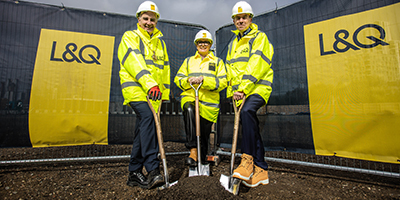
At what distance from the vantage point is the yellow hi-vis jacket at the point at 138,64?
2570mm

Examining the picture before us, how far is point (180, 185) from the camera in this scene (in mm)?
2064

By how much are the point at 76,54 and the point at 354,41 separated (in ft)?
15.6

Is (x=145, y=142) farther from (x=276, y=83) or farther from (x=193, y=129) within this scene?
(x=276, y=83)

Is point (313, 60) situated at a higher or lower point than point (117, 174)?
higher

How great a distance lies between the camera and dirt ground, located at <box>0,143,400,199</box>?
6.85 feet

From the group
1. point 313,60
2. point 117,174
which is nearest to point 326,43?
point 313,60

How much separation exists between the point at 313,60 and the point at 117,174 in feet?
12.2

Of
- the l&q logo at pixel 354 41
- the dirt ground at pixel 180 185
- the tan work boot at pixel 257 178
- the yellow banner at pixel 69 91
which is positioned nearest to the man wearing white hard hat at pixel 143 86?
the dirt ground at pixel 180 185

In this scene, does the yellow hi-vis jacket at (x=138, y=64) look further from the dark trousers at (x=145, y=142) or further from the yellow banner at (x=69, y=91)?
the yellow banner at (x=69, y=91)

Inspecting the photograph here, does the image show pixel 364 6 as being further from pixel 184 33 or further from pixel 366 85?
pixel 184 33

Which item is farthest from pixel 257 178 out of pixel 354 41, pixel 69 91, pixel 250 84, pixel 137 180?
pixel 69 91

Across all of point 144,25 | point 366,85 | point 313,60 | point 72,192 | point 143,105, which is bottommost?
point 72,192

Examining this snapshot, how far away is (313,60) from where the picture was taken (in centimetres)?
328

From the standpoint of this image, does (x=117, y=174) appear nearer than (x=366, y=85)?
No
